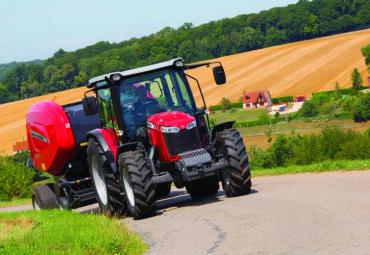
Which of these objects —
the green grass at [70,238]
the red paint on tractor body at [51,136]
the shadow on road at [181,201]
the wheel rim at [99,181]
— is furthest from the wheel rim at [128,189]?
the red paint on tractor body at [51,136]

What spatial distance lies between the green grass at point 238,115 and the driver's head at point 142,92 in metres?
58.6

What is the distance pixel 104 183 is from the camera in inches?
600

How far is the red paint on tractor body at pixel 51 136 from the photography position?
1728 cm

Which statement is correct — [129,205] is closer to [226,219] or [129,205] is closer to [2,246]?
[226,219]

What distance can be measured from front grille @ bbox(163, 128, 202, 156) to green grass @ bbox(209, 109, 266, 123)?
194ft

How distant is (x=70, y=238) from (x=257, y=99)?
66935mm

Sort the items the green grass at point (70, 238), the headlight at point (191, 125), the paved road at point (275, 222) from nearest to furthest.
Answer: the paved road at point (275, 222) < the green grass at point (70, 238) < the headlight at point (191, 125)

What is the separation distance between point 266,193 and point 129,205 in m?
2.49

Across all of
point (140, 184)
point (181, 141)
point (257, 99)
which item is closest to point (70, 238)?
point (140, 184)

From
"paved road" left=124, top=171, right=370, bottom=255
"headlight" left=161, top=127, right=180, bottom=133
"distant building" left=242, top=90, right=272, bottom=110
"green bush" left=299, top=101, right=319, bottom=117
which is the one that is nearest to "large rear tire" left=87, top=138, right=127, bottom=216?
"paved road" left=124, top=171, right=370, bottom=255

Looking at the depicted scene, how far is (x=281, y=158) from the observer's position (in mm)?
39625

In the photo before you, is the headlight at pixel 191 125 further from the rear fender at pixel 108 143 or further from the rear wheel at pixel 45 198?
the rear wheel at pixel 45 198

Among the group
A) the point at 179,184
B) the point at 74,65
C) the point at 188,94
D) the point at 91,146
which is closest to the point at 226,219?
the point at 179,184

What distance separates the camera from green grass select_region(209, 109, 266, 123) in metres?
74.3
